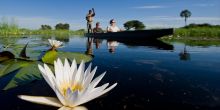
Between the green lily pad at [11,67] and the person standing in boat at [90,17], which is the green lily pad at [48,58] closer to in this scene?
the green lily pad at [11,67]

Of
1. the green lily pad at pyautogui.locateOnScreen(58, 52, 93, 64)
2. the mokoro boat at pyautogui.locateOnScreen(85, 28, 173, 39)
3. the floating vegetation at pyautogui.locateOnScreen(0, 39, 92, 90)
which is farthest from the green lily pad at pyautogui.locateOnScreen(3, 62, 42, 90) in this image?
the mokoro boat at pyautogui.locateOnScreen(85, 28, 173, 39)

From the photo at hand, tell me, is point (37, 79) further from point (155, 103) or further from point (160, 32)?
point (160, 32)

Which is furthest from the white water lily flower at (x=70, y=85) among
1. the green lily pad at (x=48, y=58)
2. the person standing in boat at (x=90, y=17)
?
the person standing in boat at (x=90, y=17)

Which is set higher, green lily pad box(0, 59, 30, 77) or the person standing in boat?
the person standing in boat

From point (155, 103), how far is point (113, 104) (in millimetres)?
288

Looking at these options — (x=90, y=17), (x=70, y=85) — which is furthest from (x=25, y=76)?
(x=90, y=17)

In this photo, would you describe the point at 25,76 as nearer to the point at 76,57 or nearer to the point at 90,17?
the point at 76,57

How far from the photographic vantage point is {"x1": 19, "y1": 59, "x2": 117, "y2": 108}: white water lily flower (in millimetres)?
1239

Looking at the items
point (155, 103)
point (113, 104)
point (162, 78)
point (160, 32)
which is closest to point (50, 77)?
point (113, 104)

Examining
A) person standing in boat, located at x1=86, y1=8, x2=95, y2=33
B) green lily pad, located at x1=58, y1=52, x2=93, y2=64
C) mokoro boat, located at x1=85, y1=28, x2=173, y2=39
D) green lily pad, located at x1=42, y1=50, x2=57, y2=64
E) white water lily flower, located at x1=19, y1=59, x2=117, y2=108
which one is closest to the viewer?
white water lily flower, located at x1=19, y1=59, x2=117, y2=108

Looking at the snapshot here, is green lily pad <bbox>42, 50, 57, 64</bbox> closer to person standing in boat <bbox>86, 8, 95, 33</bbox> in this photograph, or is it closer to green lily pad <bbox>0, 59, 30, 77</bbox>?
green lily pad <bbox>0, 59, 30, 77</bbox>

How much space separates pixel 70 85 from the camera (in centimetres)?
146

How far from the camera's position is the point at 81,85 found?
1442 mm

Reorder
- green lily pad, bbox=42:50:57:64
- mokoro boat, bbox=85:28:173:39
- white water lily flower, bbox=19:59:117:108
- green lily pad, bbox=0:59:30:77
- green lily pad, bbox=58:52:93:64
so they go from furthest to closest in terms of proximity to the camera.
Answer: mokoro boat, bbox=85:28:173:39 < green lily pad, bbox=58:52:93:64 < green lily pad, bbox=42:50:57:64 < green lily pad, bbox=0:59:30:77 < white water lily flower, bbox=19:59:117:108
